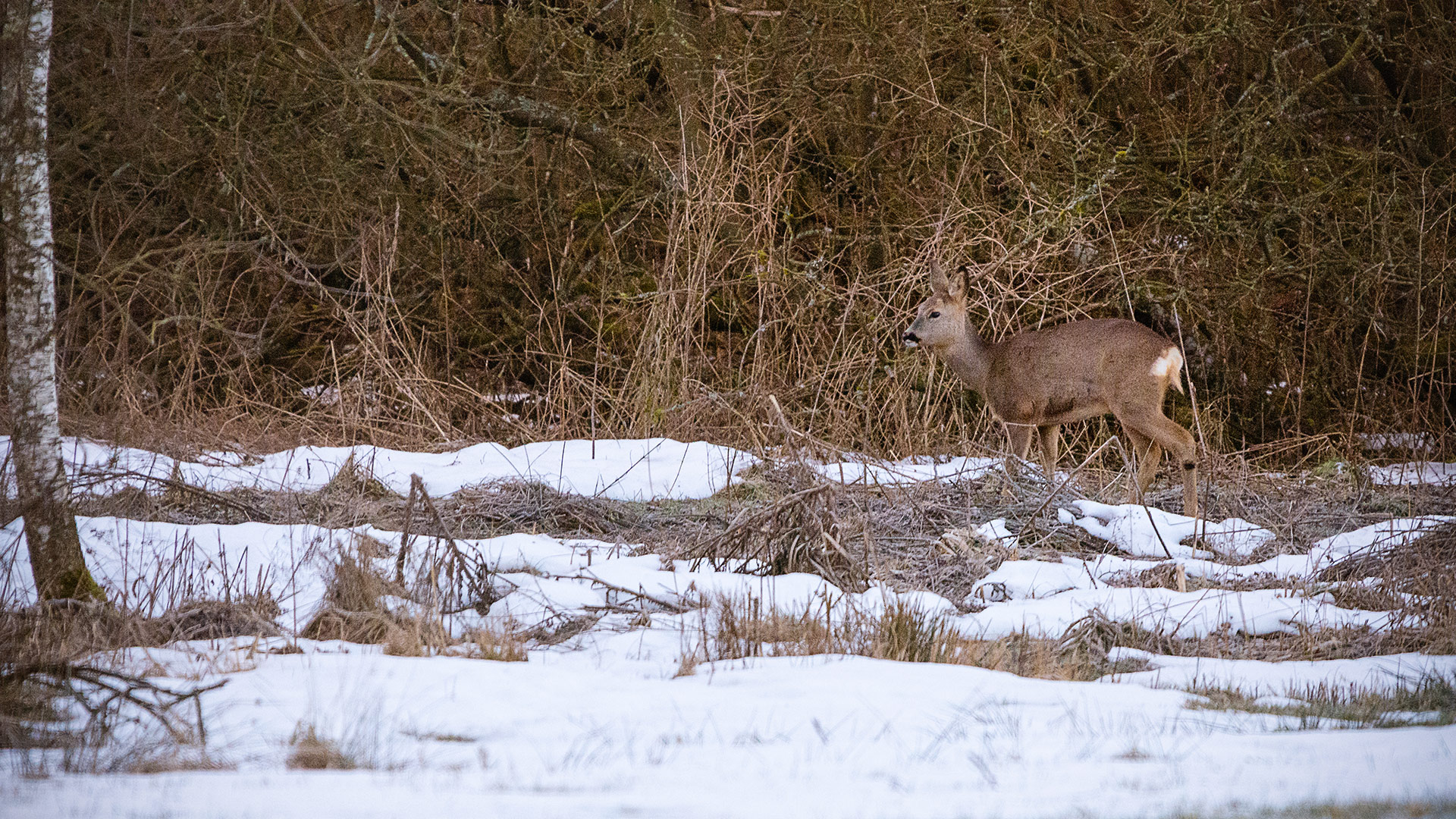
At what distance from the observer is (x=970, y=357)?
977 cm

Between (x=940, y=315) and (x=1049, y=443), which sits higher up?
(x=940, y=315)

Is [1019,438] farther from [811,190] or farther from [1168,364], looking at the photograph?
[811,190]

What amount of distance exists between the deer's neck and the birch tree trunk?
674cm

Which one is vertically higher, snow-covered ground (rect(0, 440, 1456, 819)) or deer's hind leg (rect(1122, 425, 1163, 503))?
deer's hind leg (rect(1122, 425, 1163, 503))

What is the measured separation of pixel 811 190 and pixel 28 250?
814 centimetres

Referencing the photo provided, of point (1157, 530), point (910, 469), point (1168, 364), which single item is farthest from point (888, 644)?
point (1168, 364)

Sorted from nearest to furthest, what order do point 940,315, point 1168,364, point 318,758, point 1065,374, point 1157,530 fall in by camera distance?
point 318,758, point 1157,530, point 1168,364, point 1065,374, point 940,315

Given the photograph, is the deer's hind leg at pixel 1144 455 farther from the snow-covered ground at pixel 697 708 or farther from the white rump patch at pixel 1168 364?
the snow-covered ground at pixel 697 708

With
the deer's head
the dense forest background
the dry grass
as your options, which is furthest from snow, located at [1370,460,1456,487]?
the dry grass

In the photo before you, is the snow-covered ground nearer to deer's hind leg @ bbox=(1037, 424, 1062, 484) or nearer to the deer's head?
deer's hind leg @ bbox=(1037, 424, 1062, 484)

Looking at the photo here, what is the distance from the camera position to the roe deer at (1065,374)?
874 centimetres

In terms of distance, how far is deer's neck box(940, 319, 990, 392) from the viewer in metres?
9.71

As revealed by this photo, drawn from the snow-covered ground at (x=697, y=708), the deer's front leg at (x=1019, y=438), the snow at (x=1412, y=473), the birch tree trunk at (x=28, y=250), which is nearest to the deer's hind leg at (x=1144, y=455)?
the deer's front leg at (x=1019, y=438)

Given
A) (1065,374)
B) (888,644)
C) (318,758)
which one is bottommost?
(318,758)
